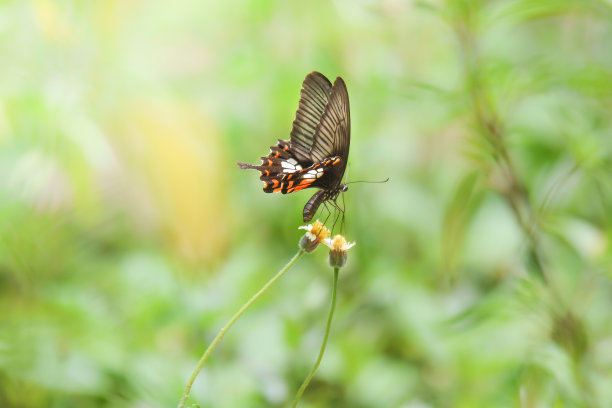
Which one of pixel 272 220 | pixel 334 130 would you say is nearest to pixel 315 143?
pixel 334 130

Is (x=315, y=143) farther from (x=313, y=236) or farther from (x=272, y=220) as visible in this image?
(x=272, y=220)

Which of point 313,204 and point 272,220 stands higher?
point 272,220

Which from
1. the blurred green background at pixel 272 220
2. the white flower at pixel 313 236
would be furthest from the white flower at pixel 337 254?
the blurred green background at pixel 272 220

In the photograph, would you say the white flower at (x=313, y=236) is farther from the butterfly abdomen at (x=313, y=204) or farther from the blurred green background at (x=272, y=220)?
the blurred green background at (x=272, y=220)

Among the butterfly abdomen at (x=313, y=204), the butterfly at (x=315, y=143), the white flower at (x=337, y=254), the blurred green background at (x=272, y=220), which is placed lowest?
the white flower at (x=337, y=254)

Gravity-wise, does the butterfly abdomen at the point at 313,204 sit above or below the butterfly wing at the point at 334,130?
below

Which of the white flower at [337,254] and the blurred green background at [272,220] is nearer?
the white flower at [337,254]

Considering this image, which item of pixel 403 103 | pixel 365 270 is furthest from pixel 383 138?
pixel 365 270

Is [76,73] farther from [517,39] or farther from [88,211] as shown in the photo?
[517,39]
